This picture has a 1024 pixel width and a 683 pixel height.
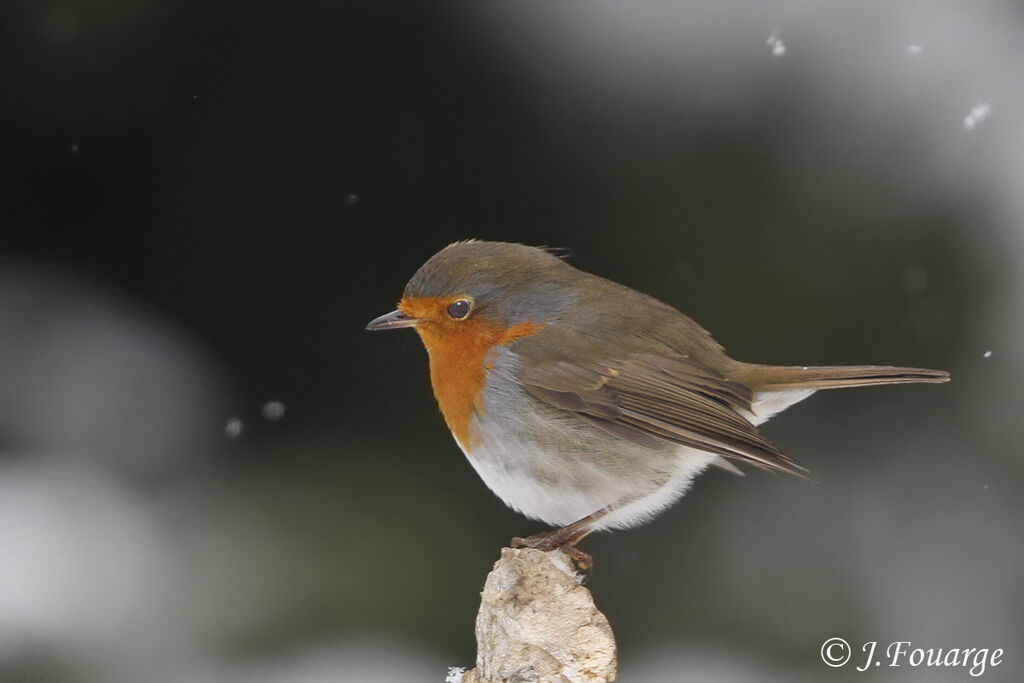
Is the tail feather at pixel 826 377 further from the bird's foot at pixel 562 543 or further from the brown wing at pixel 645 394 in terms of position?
the bird's foot at pixel 562 543

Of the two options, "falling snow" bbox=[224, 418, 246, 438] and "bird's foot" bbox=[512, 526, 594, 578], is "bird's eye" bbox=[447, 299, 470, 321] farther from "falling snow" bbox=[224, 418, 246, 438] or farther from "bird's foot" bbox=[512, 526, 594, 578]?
"falling snow" bbox=[224, 418, 246, 438]

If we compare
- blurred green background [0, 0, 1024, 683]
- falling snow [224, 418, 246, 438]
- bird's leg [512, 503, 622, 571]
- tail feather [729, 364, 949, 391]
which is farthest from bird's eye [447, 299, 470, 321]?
falling snow [224, 418, 246, 438]

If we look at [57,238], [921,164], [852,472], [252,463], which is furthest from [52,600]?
[921,164]

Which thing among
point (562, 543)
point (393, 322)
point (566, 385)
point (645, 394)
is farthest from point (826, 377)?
point (393, 322)

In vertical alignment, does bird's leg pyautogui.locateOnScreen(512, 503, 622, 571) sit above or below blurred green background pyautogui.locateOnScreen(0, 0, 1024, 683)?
below

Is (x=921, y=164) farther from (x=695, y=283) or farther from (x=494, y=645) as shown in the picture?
(x=494, y=645)

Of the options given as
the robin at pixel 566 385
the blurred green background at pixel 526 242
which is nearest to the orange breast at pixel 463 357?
the robin at pixel 566 385

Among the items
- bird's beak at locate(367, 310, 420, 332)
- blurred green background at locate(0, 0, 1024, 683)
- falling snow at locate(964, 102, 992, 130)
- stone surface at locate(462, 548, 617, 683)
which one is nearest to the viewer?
stone surface at locate(462, 548, 617, 683)
